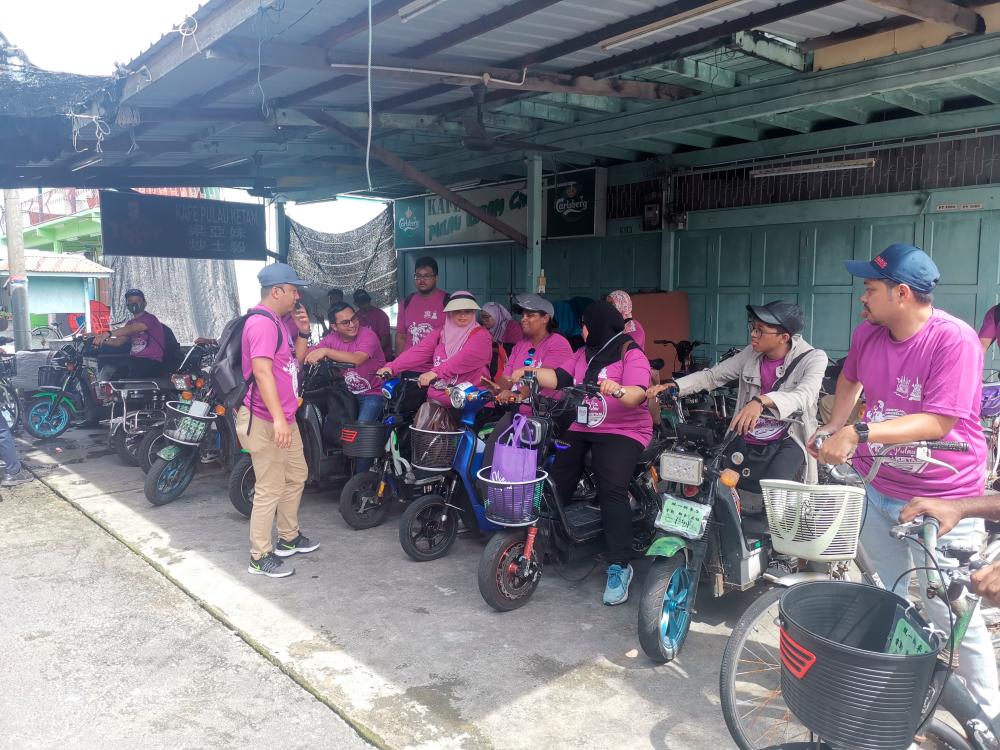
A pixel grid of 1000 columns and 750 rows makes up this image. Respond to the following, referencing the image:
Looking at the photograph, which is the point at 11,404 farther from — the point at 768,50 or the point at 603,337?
A: the point at 768,50

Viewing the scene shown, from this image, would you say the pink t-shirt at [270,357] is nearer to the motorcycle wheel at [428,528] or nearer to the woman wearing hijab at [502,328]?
the motorcycle wheel at [428,528]

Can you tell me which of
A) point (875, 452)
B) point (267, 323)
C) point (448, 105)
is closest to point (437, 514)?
point (267, 323)

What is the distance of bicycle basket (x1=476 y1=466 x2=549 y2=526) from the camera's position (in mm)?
3938

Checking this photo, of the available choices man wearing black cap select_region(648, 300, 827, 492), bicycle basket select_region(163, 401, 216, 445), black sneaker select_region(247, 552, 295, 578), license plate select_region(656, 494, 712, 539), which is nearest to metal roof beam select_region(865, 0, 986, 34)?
man wearing black cap select_region(648, 300, 827, 492)

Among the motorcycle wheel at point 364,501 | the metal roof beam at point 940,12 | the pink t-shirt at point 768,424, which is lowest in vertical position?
the motorcycle wheel at point 364,501

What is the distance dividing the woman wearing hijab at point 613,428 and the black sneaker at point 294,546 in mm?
1826

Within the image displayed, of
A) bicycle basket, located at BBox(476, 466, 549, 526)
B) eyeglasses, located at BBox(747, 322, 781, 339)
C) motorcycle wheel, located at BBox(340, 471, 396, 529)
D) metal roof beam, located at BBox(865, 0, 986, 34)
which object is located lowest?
motorcycle wheel, located at BBox(340, 471, 396, 529)

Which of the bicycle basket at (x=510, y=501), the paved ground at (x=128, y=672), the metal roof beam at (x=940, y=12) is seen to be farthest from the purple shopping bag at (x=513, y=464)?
the metal roof beam at (x=940, y=12)

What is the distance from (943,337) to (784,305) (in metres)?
1.33

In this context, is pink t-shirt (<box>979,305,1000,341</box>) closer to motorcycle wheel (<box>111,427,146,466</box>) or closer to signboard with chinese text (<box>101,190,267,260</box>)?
motorcycle wheel (<box>111,427,146,466</box>)

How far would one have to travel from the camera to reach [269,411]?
4.41 metres

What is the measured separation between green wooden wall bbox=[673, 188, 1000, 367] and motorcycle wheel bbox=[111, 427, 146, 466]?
6.00 m

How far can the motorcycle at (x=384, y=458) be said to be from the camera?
5395mm

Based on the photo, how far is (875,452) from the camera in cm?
272
